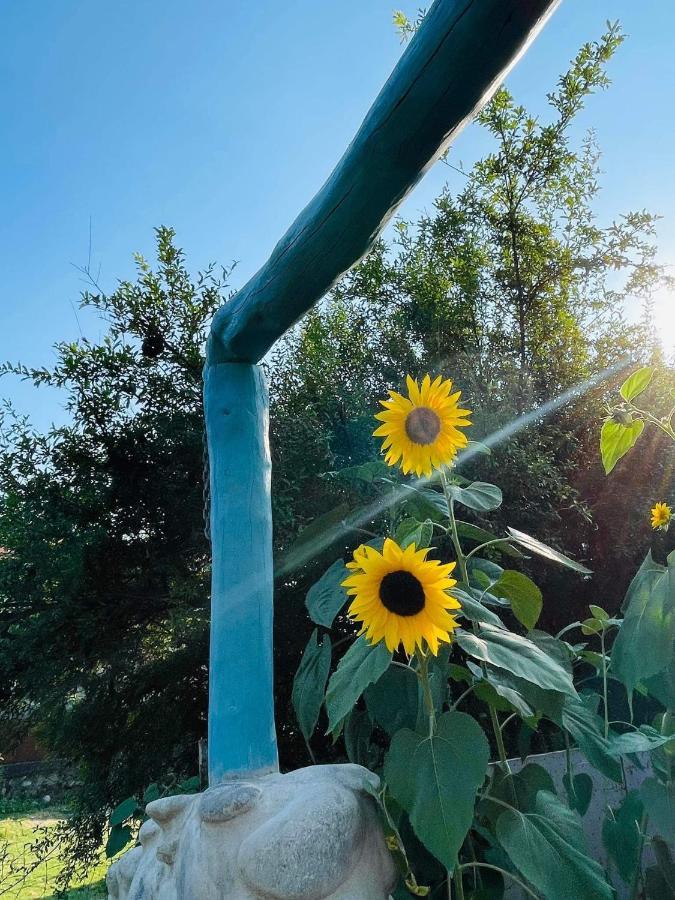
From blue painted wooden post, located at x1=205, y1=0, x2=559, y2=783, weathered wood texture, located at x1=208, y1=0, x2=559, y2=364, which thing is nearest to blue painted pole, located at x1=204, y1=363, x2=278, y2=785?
blue painted wooden post, located at x1=205, y1=0, x2=559, y2=783

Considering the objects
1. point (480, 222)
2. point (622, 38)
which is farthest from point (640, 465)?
point (622, 38)

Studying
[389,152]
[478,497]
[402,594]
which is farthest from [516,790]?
[389,152]

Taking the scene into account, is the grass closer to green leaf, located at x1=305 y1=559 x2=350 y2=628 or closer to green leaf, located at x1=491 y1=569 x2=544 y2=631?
green leaf, located at x1=305 y1=559 x2=350 y2=628

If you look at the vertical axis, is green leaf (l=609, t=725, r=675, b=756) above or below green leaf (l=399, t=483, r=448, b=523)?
below

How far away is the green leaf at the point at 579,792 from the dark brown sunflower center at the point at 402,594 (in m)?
0.43

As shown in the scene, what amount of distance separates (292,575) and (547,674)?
185 cm

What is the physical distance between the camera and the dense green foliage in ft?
8.95

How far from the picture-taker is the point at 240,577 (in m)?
1.36

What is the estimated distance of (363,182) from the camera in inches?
43.6

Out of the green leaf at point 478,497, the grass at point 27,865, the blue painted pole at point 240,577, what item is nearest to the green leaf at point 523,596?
the green leaf at point 478,497

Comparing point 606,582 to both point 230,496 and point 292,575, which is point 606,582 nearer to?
point 292,575

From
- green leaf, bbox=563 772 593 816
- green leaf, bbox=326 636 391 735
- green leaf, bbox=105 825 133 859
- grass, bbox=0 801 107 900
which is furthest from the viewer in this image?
grass, bbox=0 801 107 900

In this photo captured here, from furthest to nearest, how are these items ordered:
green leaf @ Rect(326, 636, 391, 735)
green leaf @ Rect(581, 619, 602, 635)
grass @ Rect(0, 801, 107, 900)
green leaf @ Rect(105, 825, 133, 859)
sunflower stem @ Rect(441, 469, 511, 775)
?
grass @ Rect(0, 801, 107, 900) → green leaf @ Rect(105, 825, 133, 859) → green leaf @ Rect(581, 619, 602, 635) → sunflower stem @ Rect(441, 469, 511, 775) → green leaf @ Rect(326, 636, 391, 735)

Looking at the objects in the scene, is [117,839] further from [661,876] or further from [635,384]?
[635,384]
